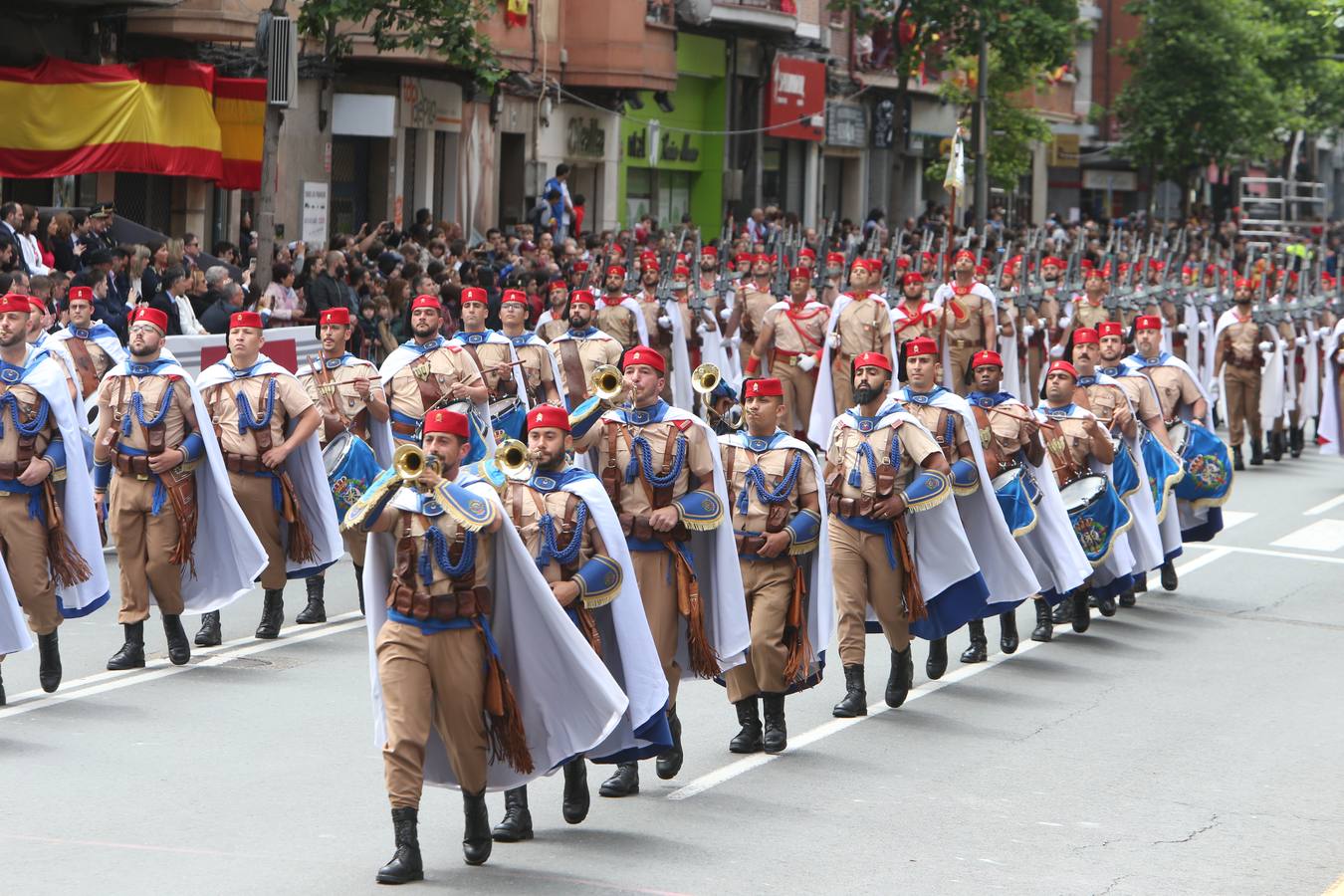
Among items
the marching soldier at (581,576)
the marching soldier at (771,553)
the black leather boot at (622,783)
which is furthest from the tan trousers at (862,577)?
the marching soldier at (581,576)

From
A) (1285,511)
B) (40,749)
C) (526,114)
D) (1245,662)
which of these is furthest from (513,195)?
(40,749)

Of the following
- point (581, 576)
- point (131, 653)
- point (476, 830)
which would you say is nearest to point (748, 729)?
point (581, 576)

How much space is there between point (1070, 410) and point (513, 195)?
22012mm

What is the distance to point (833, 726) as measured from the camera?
1148 cm

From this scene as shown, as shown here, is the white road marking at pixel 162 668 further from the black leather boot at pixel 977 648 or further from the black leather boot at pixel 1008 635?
the black leather boot at pixel 1008 635

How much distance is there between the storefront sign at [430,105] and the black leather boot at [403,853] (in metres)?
24.1

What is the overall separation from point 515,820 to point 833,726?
2979 mm

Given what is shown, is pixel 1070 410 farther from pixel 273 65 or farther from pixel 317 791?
pixel 273 65

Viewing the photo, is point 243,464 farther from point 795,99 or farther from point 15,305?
point 795,99

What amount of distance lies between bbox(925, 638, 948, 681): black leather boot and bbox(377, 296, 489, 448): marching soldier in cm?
369

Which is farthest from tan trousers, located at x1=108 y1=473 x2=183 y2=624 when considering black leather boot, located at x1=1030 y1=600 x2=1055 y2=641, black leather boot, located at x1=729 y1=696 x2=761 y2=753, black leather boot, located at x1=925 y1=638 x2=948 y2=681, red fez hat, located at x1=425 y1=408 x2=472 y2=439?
black leather boot, located at x1=1030 y1=600 x2=1055 y2=641

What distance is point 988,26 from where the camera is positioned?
3988cm

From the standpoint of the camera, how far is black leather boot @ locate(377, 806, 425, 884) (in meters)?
8.09

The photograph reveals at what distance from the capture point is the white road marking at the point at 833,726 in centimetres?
1005
